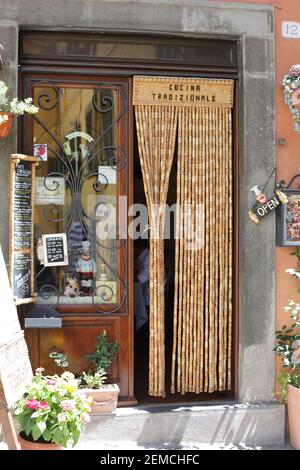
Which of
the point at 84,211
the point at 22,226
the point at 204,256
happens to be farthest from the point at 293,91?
the point at 22,226

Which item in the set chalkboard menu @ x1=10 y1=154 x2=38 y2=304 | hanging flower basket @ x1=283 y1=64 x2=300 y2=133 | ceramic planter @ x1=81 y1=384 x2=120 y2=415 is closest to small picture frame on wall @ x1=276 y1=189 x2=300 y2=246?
hanging flower basket @ x1=283 y1=64 x2=300 y2=133

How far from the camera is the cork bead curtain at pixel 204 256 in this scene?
18.2 ft

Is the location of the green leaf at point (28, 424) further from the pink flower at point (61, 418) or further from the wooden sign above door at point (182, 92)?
the wooden sign above door at point (182, 92)

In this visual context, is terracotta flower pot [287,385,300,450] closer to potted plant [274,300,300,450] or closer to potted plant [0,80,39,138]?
potted plant [274,300,300,450]

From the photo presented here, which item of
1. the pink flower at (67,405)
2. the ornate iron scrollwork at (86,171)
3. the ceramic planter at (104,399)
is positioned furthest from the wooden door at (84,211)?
the pink flower at (67,405)

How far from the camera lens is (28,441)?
13.8 feet

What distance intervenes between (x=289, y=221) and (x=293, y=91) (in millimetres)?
1145

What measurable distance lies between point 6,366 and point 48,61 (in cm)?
269

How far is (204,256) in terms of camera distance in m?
5.58

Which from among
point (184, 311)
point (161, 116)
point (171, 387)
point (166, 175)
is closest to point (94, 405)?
point (171, 387)

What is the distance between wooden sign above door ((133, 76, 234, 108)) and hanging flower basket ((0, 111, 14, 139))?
1.16 metres

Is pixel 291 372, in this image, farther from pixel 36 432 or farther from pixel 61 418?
pixel 36 432

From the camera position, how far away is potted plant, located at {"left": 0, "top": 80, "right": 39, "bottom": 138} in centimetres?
479

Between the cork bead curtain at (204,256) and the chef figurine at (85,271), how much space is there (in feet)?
2.57
